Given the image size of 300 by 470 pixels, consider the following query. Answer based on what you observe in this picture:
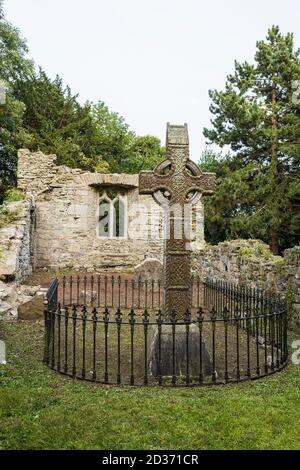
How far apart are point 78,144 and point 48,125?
2.00 metres

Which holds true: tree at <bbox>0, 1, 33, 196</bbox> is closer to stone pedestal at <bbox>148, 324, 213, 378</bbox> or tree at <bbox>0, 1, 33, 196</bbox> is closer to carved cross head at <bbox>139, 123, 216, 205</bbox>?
carved cross head at <bbox>139, 123, 216, 205</bbox>

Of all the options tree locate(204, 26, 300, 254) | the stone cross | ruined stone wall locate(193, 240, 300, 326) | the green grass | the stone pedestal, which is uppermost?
tree locate(204, 26, 300, 254)

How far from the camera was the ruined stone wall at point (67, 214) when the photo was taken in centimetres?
1725

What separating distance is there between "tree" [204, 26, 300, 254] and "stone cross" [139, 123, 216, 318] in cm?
1269

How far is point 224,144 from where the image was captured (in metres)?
20.2

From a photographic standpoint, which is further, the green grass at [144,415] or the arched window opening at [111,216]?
the arched window opening at [111,216]

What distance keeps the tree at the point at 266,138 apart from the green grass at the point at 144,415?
13893mm

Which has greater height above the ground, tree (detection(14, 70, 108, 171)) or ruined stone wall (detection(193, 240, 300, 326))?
tree (detection(14, 70, 108, 171))

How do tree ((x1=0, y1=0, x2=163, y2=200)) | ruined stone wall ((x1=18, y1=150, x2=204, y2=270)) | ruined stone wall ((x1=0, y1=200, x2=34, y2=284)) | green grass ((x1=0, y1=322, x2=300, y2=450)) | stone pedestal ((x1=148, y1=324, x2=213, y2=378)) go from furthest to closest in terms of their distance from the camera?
tree ((x1=0, y1=0, x2=163, y2=200)), ruined stone wall ((x1=18, y1=150, x2=204, y2=270)), ruined stone wall ((x1=0, y1=200, x2=34, y2=284)), stone pedestal ((x1=148, y1=324, x2=213, y2=378)), green grass ((x1=0, y1=322, x2=300, y2=450))

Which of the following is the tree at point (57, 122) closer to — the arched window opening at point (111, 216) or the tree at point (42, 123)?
the tree at point (42, 123)

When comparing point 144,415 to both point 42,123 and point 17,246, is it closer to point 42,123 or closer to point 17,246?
point 17,246

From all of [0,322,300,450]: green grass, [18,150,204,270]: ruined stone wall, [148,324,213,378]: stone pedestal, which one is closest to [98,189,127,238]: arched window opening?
[18,150,204,270]: ruined stone wall

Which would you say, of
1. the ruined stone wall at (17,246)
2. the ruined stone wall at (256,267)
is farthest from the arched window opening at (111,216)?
the ruined stone wall at (256,267)

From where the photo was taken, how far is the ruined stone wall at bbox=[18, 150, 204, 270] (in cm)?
1725
